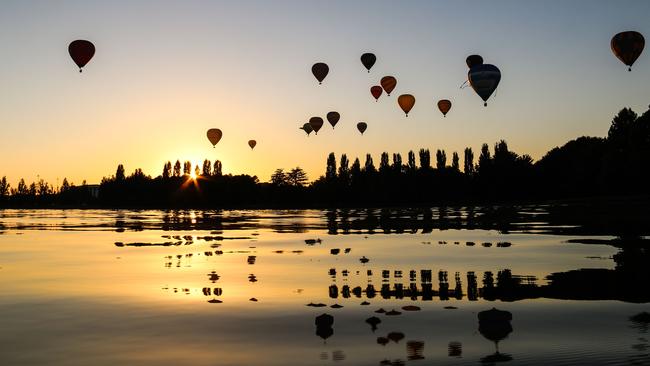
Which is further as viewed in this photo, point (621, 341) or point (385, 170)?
point (385, 170)

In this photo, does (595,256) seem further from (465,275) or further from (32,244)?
(32,244)

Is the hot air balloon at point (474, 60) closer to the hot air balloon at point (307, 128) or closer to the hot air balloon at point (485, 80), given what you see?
the hot air balloon at point (485, 80)

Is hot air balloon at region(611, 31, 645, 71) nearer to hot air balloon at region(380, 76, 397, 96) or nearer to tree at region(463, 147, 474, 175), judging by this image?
hot air balloon at region(380, 76, 397, 96)

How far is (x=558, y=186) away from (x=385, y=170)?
49.4m

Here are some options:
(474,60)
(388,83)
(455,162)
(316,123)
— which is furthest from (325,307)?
(455,162)

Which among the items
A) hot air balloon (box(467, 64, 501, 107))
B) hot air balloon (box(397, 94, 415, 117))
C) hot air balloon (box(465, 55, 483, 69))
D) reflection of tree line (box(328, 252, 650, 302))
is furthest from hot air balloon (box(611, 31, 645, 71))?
reflection of tree line (box(328, 252, 650, 302))

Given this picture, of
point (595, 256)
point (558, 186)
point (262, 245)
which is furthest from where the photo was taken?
point (558, 186)

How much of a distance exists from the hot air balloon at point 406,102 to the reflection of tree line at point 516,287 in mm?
55821

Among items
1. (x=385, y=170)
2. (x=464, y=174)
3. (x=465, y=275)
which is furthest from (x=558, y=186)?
(x=465, y=275)

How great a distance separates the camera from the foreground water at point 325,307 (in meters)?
9.01

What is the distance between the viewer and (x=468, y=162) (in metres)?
175

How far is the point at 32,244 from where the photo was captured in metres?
32.2

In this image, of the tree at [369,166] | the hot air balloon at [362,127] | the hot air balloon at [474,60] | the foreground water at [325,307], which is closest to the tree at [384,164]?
the tree at [369,166]

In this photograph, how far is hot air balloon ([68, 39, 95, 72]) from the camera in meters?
54.1
